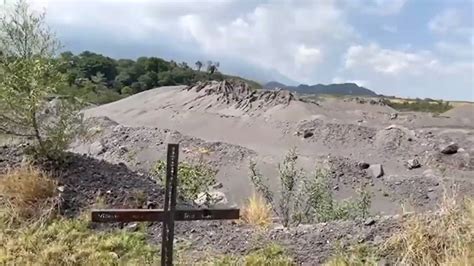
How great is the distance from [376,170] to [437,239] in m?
15.9

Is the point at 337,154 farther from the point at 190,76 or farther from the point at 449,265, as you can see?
the point at 190,76

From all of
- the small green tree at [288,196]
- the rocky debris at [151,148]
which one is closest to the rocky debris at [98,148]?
the rocky debris at [151,148]

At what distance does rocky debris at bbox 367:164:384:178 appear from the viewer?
69.8ft

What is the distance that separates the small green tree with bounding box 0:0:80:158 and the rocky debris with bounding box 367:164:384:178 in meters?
13.8

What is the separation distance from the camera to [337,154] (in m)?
24.6

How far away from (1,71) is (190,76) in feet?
180

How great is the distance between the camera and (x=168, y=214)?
540 centimetres

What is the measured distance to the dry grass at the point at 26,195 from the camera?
714 cm

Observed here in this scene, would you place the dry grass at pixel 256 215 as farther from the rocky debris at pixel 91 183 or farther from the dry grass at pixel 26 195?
the dry grass at pixel 26 195

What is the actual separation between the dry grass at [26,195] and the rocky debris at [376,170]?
14858mm

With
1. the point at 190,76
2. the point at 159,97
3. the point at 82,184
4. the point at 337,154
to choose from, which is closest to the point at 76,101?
the point at 82,184

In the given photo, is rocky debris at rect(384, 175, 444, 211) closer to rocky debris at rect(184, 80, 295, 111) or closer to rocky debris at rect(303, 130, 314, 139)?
rocky debris at rect(303, 130, 314, 139)

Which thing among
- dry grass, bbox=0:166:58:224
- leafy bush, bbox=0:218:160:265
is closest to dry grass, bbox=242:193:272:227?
leafy bush, bbox=0:218:160:265

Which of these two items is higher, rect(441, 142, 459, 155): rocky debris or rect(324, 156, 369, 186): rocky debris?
rect(441, 142, 459, 155): rocky debris
